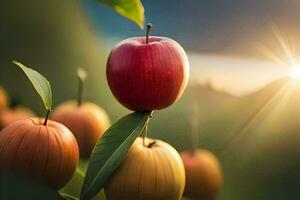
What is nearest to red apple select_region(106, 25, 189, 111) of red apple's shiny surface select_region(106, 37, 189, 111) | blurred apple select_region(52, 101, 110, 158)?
red apple's shiny surface select_region(106, 37, 189, 111)

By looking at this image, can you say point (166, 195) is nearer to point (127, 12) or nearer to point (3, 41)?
point (127, 12)

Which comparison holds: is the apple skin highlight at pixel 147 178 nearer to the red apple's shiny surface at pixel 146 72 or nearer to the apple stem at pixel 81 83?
the red apple's shiny surface at pixel 146 72

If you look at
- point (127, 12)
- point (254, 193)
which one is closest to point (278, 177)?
point (254, 193)

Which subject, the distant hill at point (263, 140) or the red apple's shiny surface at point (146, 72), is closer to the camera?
the red apple's shiny surface at point (146, 72)

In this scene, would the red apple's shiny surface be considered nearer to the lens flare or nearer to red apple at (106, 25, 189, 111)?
red apple at (106, 25, 189, 111)

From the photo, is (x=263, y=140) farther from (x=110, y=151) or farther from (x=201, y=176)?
(x=110, y=151)

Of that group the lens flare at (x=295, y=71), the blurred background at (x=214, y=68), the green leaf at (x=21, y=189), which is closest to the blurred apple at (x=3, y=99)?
the blurred background at (x=214, y=68)
